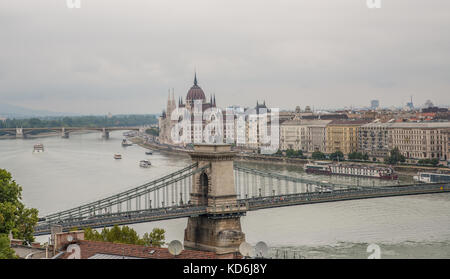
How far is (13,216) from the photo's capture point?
32.1ft

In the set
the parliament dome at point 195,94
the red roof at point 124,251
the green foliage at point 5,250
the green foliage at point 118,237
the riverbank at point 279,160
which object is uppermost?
the parliament dome at point 195,94

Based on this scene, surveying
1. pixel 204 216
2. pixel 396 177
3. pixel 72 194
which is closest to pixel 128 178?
pixel 72 194

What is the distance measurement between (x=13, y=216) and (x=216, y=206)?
396 cm

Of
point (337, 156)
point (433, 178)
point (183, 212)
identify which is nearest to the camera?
point (183, 212)

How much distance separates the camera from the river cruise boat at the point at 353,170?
29.1 m

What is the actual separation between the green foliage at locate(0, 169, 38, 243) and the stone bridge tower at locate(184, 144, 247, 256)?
10.6 ft

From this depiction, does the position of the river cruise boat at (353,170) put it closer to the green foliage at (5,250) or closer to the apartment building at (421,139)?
the apartment building at (421,139)

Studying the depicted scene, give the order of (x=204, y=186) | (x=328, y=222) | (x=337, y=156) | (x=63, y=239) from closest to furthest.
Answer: (x=63, y=239) → (x=204, y=186) → (x=328, y=222) → (x=337, y=156)

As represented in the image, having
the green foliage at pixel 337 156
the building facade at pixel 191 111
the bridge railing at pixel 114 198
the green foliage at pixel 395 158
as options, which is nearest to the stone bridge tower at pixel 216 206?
the bridge railing at pixel 114 198

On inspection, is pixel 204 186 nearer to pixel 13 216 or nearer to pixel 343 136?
pixel 13 216

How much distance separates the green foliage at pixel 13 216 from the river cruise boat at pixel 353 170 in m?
20.4

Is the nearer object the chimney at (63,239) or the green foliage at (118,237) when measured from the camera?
the chimney at (63,239)

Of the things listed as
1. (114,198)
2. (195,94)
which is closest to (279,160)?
(114,198)

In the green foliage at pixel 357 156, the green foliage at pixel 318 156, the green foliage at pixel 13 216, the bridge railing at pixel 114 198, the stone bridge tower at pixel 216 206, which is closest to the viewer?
the green foliage at pixel 13 216
